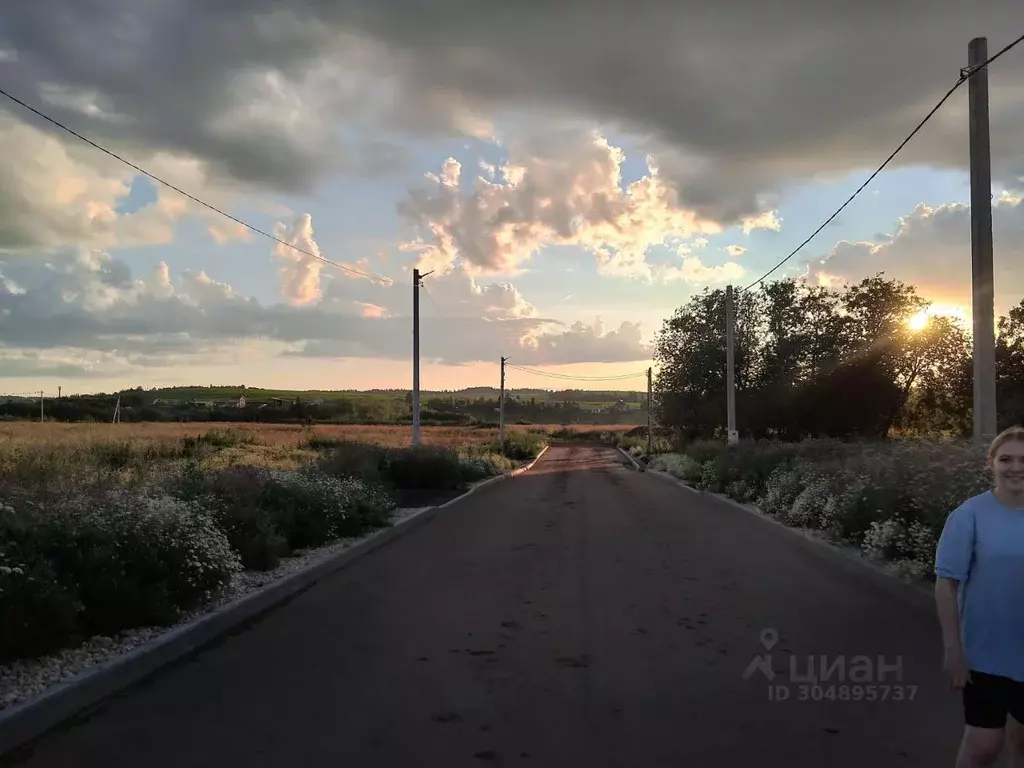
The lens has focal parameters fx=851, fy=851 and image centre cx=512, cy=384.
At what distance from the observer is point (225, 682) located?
6043 millimetres

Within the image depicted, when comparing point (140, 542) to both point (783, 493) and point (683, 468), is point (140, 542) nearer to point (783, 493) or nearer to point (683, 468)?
point (783, 493)

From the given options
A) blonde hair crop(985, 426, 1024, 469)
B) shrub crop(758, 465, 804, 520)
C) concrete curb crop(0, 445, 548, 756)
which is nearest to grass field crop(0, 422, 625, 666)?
concrete curb crop(0, 445, 548, 756)

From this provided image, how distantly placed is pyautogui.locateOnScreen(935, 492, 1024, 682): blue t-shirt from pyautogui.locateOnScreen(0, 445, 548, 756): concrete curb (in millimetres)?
4835

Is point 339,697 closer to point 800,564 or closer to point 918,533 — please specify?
point 918,533

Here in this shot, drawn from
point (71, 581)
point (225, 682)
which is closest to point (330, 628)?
point (225, 682)

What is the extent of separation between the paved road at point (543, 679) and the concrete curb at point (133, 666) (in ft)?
0.52

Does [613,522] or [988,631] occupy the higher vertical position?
[988,631]

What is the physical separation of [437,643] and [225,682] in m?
1.75

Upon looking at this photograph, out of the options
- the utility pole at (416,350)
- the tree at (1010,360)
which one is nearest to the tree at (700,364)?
the tree at (1010,360)

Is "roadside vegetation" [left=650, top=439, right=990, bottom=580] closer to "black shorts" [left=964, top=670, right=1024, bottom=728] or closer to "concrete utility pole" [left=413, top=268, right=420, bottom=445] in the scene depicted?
"black shorts" [left=964, top=670, right=1024, bottom=728]

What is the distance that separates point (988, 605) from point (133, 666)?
17.9 feet

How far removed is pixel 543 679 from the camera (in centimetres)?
602

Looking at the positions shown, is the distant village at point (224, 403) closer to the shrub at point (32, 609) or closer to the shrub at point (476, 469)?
the shrub at point (476, 469)

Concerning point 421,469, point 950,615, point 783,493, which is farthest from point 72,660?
point 421,469
